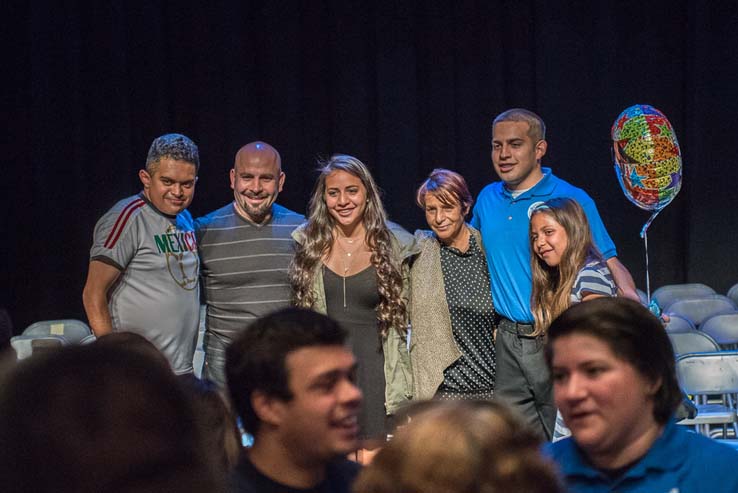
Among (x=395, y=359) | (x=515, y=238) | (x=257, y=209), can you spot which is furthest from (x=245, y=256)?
(x=515, y=238)

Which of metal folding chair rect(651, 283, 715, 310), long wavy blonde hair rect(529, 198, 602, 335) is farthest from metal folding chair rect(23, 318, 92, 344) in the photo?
metal folding chair rect(651, 283, 715, 310)

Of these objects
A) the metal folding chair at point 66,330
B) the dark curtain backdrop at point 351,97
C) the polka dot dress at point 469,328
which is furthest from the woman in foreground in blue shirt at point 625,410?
the dark curtain backdrop at point 351,97

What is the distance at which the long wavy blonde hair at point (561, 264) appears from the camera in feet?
10.7

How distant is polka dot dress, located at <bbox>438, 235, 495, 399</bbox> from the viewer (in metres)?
3.83

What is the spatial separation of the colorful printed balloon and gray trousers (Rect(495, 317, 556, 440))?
1.18m

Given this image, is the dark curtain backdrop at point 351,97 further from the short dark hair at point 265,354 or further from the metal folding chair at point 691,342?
the short dark hair at point 265,354

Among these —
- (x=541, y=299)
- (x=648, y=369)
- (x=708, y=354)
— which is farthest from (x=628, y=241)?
(x=648, y=369)

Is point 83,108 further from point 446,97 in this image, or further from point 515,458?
point 515,458

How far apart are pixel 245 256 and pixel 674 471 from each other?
8.54 feet

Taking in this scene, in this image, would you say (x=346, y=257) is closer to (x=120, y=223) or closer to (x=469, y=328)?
(x=469, y=328)

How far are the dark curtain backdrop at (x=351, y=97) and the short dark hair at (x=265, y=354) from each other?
680cm

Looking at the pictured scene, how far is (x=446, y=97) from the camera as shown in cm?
862

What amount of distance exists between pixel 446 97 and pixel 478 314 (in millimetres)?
5023

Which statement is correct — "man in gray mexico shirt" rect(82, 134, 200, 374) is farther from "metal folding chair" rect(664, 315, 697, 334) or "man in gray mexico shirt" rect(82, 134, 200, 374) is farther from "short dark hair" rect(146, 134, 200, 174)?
→ "metal folding chair" rect(664, 315, 697, 334)
